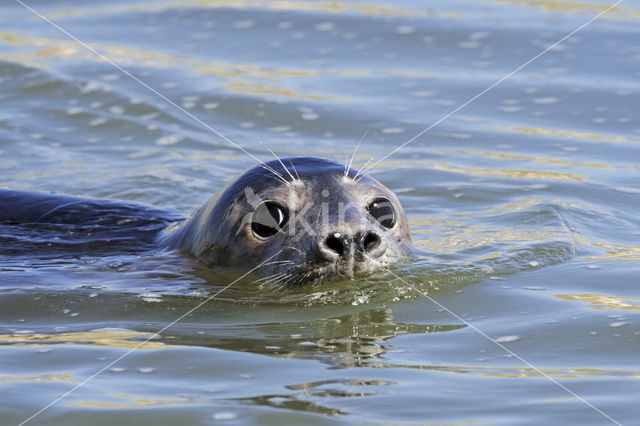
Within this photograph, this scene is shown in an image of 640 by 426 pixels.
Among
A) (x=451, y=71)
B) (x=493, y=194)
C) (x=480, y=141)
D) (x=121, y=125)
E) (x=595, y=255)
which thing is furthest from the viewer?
(x=451, y=71)

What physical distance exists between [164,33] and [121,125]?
9.93ft

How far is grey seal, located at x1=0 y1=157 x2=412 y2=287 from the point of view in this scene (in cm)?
517

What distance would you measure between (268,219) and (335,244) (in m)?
0.55

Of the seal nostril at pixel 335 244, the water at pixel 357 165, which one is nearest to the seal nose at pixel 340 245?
the seal nostril at pixel 335 244

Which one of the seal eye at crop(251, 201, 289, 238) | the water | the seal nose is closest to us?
the water

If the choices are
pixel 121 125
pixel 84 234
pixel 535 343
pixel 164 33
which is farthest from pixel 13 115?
pixel 535 343

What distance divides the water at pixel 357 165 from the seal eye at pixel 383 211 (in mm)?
307

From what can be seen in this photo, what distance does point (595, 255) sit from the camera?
6.27 m

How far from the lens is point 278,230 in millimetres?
5473

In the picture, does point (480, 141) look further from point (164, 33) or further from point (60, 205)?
point (164, 33)

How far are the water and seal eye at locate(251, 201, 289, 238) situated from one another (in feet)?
1.06

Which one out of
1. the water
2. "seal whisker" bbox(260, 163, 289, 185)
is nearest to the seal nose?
the water

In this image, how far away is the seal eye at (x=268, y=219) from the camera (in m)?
5.47

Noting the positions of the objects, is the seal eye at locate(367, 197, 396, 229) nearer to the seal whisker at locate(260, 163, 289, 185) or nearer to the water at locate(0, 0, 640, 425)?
the water at locate(0, 0, 640, 425)
